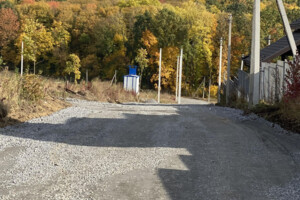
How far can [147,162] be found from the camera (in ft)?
26.6

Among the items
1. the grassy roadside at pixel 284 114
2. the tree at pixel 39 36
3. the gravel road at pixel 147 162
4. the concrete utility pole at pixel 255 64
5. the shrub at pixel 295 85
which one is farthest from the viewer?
the tree at pixel 39 36

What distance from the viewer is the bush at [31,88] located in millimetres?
16344

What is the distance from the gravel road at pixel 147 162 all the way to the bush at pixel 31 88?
3391 millimetres

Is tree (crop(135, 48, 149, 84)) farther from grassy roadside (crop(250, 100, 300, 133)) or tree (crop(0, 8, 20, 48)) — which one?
grassy roadside (crop(250, 100, 300, 133))

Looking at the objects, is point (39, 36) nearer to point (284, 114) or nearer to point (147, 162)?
point (284, 114)

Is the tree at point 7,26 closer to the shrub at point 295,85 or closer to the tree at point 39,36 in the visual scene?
the tree at point 39,36

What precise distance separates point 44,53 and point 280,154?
234 ft

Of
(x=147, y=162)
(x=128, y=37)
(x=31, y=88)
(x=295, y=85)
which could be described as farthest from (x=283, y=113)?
(x=128, y=37)

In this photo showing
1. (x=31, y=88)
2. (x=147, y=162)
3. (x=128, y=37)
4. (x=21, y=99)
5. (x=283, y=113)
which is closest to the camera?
(x=147, y=162)

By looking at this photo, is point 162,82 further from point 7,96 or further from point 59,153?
point 59,153

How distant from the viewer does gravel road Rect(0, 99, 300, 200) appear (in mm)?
6219

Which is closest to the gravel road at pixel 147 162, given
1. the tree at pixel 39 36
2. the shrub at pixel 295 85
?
the shrub at pixel 295 85

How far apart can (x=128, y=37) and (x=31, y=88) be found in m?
58.7

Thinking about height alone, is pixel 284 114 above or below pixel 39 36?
below
